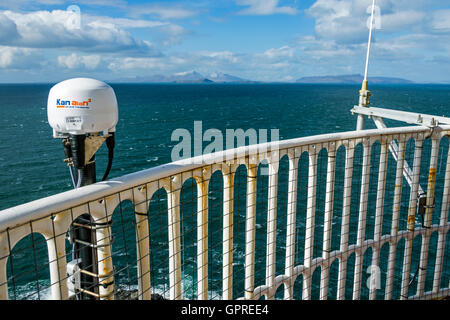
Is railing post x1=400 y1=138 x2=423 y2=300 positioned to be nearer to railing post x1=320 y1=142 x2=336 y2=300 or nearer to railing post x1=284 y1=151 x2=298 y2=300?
railing post x1=320 y1=142 x2=336 y2=300

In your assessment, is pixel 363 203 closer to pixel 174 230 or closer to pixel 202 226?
pixel 202 226

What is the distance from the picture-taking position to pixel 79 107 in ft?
9.32

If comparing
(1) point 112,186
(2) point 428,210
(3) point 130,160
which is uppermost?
(1) point 112,186

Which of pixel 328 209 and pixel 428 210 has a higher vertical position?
pixel 328 209

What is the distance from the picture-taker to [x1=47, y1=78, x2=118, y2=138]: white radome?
2.82 meters

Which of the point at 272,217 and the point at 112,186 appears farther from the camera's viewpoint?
the point at 272,217

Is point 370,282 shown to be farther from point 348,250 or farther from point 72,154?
point 72,154

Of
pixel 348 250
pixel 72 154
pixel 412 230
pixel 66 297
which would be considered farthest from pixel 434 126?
pixel 66 297

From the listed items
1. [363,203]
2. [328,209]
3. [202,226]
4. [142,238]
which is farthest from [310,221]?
[142,238]

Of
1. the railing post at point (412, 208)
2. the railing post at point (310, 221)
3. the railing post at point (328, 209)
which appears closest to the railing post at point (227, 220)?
the railing post at point (310, 221)

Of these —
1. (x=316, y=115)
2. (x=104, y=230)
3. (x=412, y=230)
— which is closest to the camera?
(x=104, y=230)

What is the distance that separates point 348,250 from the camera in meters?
4.28
